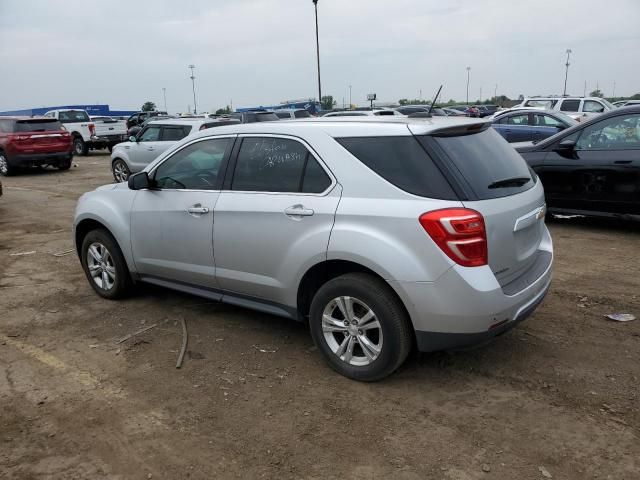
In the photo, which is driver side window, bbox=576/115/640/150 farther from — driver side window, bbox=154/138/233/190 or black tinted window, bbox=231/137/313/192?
driver side window, bbox=154/138/233/190

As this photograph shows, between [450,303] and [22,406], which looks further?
[22,406]

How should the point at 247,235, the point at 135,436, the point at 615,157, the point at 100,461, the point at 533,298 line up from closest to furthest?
the point at 100,461, the point at 135,436, the point at 533,298, the point at 247,235, the point at 615,157

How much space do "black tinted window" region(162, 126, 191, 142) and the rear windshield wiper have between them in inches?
377

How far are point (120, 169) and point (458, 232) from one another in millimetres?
12299

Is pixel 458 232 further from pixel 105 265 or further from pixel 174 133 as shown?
pixel 174 133

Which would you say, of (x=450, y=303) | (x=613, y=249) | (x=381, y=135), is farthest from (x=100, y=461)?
(x=613, y=249)

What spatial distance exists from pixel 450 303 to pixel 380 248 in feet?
1.66

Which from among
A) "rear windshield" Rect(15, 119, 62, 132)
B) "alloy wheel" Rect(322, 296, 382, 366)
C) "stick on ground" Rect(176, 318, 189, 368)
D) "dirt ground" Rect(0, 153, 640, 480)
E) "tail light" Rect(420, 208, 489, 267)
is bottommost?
"dirt ground" Rect(0, 153, 640, 480)

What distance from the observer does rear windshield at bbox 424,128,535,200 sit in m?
3.33

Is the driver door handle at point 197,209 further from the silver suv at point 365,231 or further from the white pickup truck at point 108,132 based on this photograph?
the white pickup truck at point 108,132

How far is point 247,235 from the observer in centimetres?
394

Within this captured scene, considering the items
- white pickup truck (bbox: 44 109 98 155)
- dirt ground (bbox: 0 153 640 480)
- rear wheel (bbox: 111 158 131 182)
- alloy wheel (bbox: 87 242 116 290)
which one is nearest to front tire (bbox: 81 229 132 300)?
alloy wheel (bbox: 87 242 116 290)

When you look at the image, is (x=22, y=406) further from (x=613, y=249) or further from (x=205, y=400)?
(x=613, y=249)

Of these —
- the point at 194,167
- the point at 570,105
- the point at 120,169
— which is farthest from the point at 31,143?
the point at 570,105
